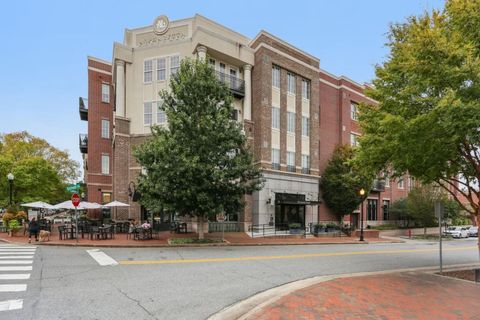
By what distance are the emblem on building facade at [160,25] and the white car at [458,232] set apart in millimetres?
37678

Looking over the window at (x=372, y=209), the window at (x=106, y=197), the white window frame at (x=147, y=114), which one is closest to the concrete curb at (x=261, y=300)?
the white window frame at (x=147, y=114)

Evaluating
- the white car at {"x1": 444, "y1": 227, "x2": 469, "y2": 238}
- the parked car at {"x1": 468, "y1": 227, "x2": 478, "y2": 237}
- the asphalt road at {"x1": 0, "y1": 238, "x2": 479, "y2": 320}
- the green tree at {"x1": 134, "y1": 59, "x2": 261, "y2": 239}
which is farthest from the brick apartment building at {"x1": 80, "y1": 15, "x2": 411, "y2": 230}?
the parked car at {"x1": 468, "y1": 227, "x2": 478, "y2": 237}

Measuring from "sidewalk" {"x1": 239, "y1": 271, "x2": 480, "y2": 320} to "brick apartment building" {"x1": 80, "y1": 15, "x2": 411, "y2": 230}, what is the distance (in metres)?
16.3

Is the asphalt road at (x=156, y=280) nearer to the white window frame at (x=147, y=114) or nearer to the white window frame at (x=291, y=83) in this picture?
the white window frame at (x=147, y=114)

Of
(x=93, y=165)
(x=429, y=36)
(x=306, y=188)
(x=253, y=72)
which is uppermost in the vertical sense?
(x=253, y=72)

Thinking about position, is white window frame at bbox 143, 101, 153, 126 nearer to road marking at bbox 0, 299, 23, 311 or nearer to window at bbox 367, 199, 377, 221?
road marking at bbox 0, 299, 23, 311

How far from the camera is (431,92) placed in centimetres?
1095

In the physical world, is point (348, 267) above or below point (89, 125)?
below

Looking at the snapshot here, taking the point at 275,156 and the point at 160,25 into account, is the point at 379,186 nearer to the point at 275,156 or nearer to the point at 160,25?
the point at 275,156

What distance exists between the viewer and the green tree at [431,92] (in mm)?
9859

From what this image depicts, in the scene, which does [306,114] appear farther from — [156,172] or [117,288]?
[117,288]

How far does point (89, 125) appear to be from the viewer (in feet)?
112

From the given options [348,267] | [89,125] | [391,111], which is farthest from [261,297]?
[89,125]

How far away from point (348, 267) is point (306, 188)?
64.2 feet
